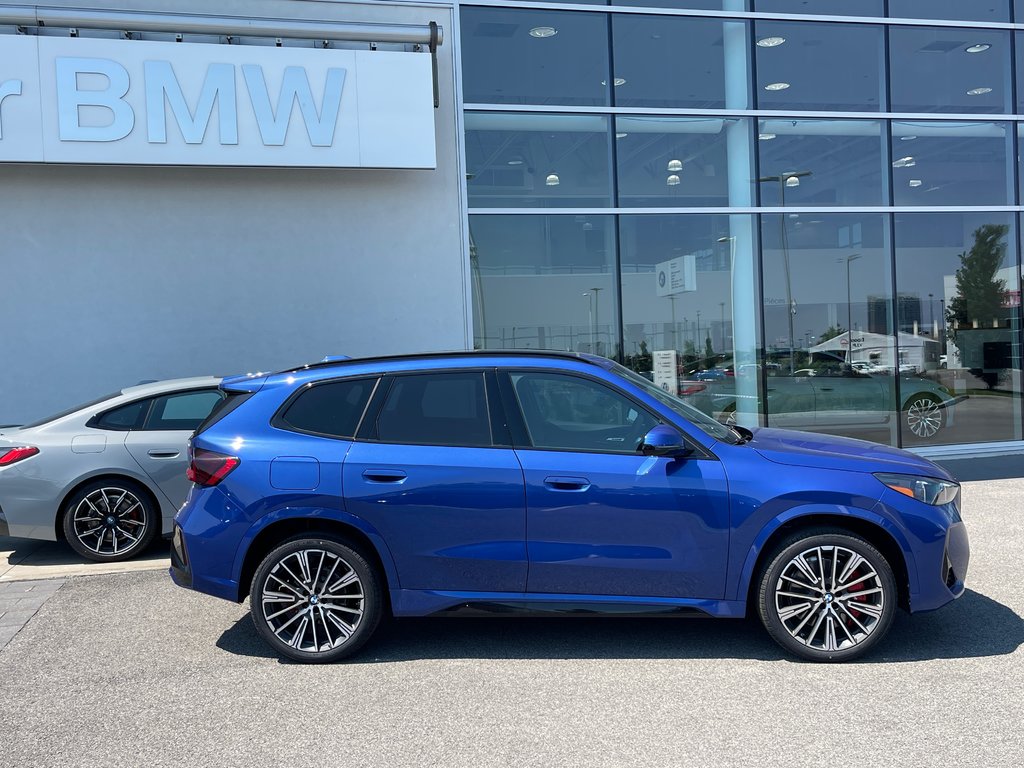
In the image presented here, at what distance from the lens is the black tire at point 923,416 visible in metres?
12.5

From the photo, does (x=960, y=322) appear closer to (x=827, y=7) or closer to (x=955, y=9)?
(x=955, y=9)

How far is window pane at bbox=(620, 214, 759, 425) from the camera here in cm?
1159

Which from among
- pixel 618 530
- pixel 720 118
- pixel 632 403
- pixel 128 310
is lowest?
pixel 618 530

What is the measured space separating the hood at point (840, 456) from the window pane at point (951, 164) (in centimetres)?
863

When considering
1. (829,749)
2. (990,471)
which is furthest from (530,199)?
(829,749)

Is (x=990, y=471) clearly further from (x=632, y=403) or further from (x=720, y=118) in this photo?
(x=632, y=403)

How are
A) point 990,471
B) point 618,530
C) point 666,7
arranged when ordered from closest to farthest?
point 618,530 < point 990,471 < point 666,7

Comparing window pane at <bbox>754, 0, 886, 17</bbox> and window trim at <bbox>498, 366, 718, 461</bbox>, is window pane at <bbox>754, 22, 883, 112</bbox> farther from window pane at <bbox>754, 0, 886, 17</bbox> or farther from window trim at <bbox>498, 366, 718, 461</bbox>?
window trim at <bbox>498, 366, 718, 461</bbox>

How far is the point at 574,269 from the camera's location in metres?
11.5

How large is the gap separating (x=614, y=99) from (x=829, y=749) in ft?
31.7

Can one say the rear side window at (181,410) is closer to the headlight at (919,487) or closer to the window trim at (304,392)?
the window trim at (304,392)

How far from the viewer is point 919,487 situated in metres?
4.65

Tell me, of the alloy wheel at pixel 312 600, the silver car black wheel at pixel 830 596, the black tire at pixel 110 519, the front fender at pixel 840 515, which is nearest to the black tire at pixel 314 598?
the alloy wheel at pixel 312 600

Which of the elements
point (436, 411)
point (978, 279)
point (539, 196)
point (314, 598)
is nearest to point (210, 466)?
point (314, 598)
